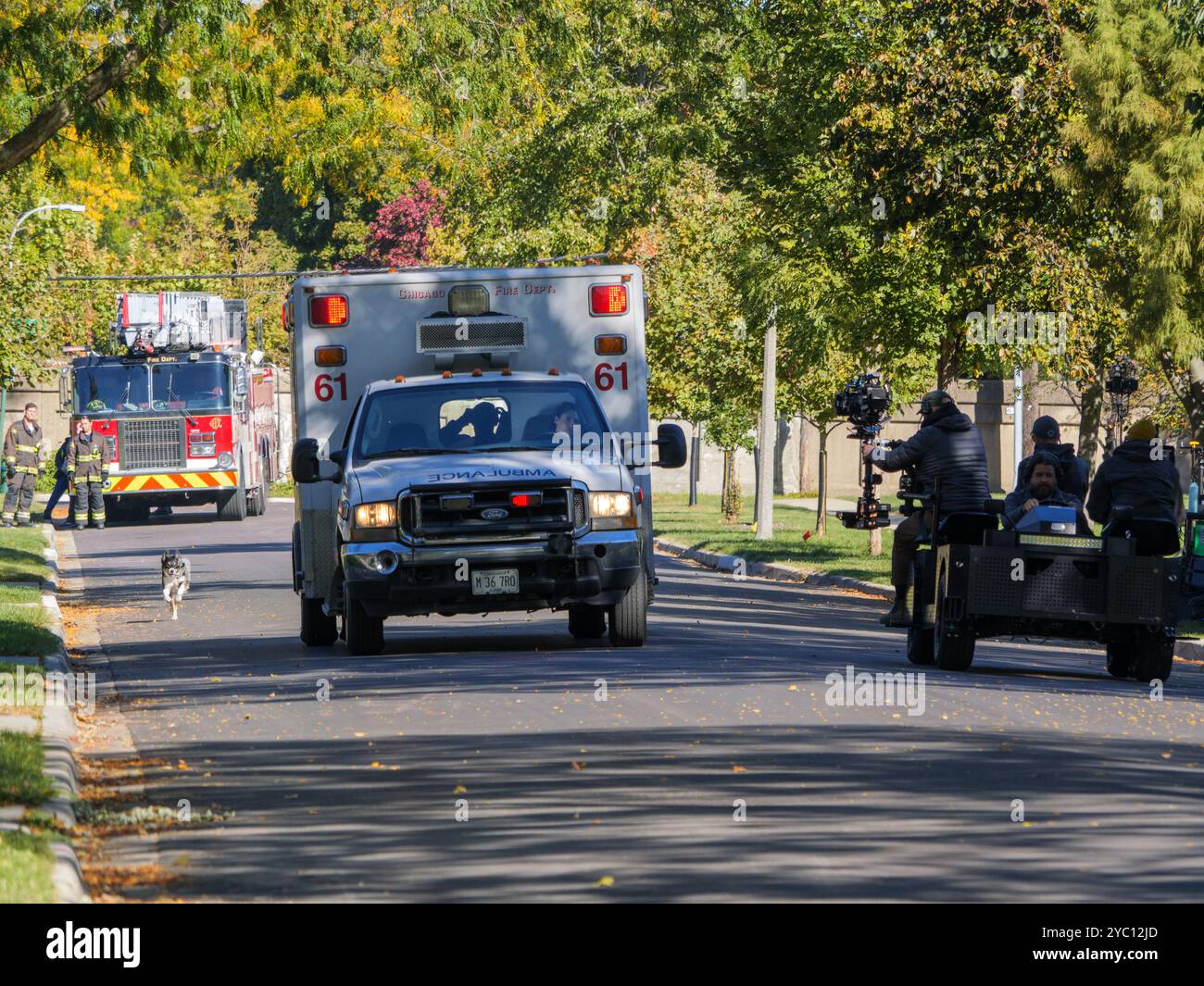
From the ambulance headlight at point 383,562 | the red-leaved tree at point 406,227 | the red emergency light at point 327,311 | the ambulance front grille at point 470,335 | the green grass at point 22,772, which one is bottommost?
the green grass at point 22,772

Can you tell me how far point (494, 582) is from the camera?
15148 millimetres

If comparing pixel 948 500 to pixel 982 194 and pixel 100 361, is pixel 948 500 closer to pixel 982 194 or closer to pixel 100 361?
pixel 982 194

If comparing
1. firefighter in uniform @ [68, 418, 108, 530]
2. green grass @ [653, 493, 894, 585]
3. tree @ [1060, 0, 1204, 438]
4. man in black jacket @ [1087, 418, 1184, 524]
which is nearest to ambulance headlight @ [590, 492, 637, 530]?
man in black jacket @ [1087, 418, 1184, 524]

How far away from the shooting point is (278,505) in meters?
50.3

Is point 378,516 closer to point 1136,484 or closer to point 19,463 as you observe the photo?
point 1136,484

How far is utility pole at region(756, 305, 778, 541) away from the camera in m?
33.9

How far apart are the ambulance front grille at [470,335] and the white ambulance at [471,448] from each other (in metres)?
0.01

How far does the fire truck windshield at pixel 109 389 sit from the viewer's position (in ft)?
136

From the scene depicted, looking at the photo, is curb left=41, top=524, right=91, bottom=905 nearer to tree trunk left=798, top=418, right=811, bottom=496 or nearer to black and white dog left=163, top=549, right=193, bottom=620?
black and white dog left=163, top=549, right=193, bottom=620

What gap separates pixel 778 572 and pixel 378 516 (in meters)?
14.2

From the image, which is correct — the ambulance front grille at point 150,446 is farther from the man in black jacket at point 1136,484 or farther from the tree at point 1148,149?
the man in black jacket at point 1136,484

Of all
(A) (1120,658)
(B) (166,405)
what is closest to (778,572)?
(A) (1120,658)

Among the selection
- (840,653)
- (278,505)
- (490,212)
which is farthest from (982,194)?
(278,505)

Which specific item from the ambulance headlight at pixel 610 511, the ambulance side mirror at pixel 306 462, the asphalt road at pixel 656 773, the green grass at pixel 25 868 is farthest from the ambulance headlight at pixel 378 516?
the green grass at pixel 25 868
